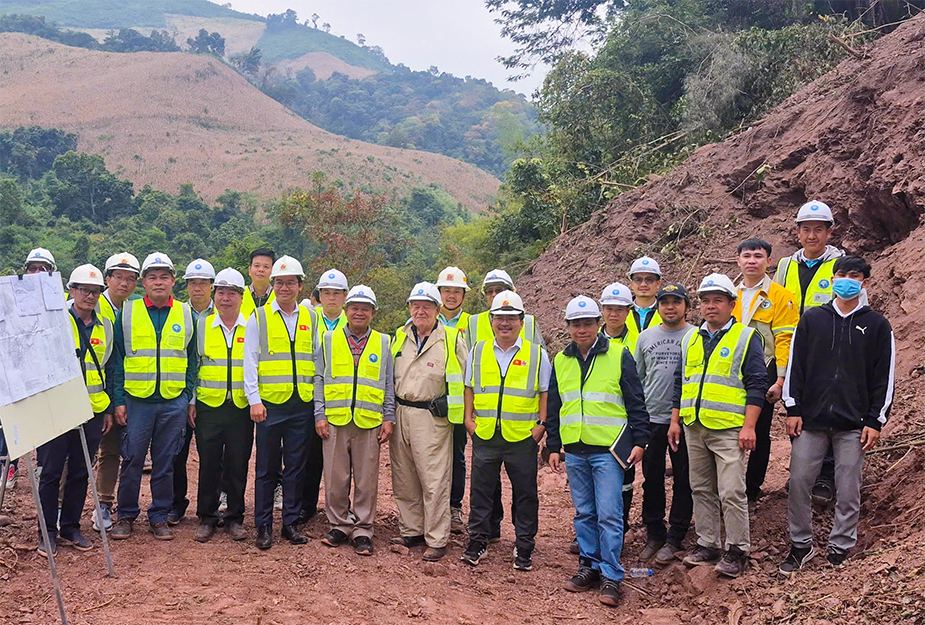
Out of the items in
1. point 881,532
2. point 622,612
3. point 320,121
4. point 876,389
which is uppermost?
point 320,121

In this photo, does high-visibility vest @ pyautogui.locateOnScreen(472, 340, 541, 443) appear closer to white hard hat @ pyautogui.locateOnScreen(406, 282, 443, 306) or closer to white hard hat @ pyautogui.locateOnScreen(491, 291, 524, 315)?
white hard hat @ pyautogui.locateOnScreen(491, 291, 524, 315)

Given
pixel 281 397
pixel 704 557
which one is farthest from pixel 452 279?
pixel 704 557

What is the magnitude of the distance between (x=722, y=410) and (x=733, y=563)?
1.08 meters

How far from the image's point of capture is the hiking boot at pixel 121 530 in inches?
235

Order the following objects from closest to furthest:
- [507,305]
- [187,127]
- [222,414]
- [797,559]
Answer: [797,559] → [507,305] → [222,414] → [187,127]

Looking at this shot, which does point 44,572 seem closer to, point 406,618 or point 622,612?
point 406,618

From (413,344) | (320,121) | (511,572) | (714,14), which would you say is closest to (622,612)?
(511,572)

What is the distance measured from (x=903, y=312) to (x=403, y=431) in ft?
15.9

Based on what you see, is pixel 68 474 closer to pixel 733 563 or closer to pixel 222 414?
pixel 222 414

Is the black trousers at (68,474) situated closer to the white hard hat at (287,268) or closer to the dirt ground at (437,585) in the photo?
the dirt ground at (437,585)

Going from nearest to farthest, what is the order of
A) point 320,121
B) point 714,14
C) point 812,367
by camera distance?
point 812,367
point 714,14
point 320,121

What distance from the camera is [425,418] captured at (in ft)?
20.2

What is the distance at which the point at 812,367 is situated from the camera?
5.30 m

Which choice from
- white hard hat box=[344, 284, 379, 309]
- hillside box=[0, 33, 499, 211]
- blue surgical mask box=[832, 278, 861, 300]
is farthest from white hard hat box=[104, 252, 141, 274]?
hillside box=[0, 33, 499, 211]
